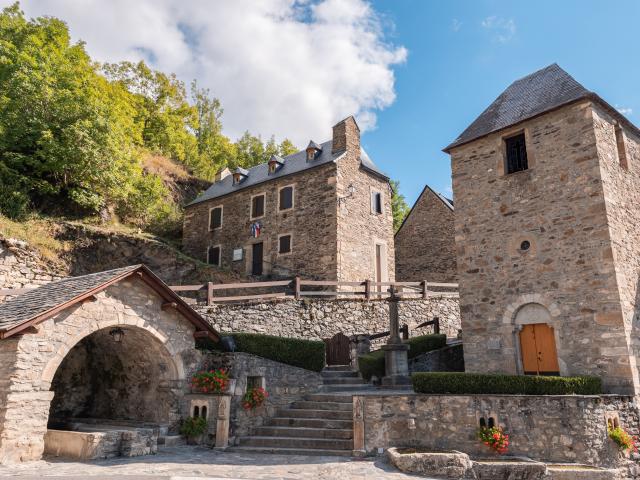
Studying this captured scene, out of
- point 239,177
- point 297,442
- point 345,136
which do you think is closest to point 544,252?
point 297,442

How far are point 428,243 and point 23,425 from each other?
2080 cm

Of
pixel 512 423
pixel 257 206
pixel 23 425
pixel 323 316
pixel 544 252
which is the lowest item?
pixel 512 423

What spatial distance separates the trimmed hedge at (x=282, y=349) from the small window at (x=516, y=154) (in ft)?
23.5

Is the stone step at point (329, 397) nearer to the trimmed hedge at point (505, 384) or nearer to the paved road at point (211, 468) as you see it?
the trimmed hedge at point (505, 384)

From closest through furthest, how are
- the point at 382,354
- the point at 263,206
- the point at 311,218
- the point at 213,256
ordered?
the point at 382,354 < the point at 311,218 < the point at 263,206 < the point at 213,256

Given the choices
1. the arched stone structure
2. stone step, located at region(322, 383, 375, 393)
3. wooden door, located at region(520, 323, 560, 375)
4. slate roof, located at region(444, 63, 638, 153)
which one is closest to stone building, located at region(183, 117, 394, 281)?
stone step, located at region(322, 383, 375, 393)

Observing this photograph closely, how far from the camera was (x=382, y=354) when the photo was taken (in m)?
14.8

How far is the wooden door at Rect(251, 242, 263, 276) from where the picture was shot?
23.9 m

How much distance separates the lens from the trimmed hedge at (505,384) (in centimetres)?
999

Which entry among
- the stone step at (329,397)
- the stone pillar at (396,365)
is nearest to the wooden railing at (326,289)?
the stone pillar at (396,365)

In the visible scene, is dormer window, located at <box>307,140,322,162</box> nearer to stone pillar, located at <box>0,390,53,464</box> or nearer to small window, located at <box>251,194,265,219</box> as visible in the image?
small window, located at <box>251,194,265,219</box>

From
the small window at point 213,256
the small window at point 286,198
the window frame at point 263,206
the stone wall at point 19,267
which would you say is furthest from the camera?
the small window at point 213,256

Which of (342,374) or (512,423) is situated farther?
(342,374)

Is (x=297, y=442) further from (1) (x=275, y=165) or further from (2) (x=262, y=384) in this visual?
(1) (x=275, y=165)
